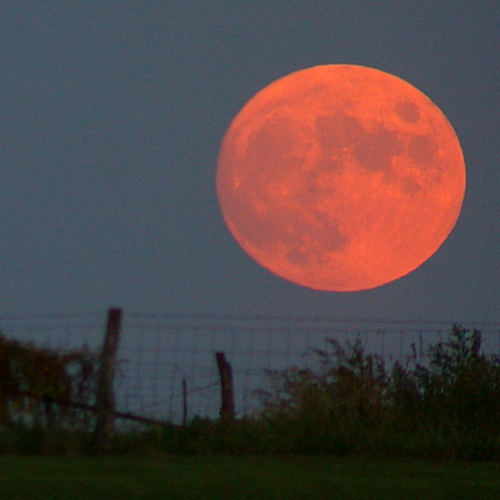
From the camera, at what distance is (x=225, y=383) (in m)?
11.7

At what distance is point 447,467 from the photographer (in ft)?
29.9

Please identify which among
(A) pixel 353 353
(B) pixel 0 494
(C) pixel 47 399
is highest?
(A) pixel 353 353

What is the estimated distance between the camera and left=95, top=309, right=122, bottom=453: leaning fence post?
9.91 metres

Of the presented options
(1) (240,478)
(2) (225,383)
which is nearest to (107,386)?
(2) (225,383)

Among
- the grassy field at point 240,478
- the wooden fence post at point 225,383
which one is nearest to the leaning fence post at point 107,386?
the grassy field at point 240,478

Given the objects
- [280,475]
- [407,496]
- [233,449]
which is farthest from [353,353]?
[407,496]

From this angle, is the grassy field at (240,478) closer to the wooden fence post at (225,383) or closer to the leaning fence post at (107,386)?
the leaning fence post at (107,386)

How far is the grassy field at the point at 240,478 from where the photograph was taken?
21.6 feet

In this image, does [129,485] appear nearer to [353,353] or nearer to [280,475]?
[280,475]

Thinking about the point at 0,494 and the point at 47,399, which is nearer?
the point at 0,494

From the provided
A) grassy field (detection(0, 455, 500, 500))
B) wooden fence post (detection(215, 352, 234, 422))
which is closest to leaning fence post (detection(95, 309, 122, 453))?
grassy field (detection(0, 455, 500, 500))

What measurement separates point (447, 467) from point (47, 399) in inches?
195

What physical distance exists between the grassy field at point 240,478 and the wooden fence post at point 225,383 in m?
2.03

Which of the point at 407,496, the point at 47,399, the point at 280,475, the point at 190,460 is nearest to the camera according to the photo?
the point at 407,496
